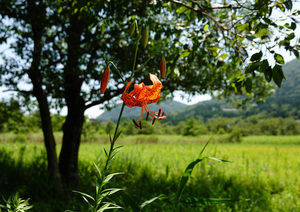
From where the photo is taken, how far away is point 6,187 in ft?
11.5

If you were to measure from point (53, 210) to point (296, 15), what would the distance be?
321 centimetres

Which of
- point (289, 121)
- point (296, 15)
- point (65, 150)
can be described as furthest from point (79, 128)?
point (289, 121)

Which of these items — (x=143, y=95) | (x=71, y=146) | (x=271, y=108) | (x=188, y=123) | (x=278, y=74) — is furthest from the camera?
(x=271, y=108)

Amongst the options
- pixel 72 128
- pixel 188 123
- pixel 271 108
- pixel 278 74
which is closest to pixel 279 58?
pixel 278 74

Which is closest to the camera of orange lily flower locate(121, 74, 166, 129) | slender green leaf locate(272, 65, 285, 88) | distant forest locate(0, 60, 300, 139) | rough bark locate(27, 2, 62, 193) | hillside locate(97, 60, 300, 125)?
orange lily flower locate(121, 74, 166, 129)

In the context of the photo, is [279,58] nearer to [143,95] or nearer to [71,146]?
[143,95]

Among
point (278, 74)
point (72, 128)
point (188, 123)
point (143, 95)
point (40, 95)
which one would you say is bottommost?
point (188, 123)

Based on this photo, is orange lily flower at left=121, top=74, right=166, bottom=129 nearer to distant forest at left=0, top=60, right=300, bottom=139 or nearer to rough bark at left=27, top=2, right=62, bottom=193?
distant forest at left=0, top=60, right=300, bottom=139

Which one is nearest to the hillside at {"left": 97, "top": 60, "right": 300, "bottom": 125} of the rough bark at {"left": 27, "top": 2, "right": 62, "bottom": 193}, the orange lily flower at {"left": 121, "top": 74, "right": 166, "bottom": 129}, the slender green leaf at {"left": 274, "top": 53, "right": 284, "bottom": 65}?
the rough bark at {"left": 27, "top": 2, "right": 62, "bottom": 193}

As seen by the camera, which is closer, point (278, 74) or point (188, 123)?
point (278, 74)

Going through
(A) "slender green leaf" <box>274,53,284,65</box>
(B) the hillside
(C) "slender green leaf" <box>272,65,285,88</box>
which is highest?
(B) the hillside

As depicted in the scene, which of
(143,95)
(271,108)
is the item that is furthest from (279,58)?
(271,108)

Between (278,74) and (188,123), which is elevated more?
(278,74)

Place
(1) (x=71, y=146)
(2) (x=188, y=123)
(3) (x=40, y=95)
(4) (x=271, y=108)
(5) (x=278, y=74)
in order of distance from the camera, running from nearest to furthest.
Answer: (5) (x=278, y=74) → (3) (x=40, y=95) → (1) (x=71, y=146) → (2) (x=188, y=123) → (4) (x=271, y=108)
